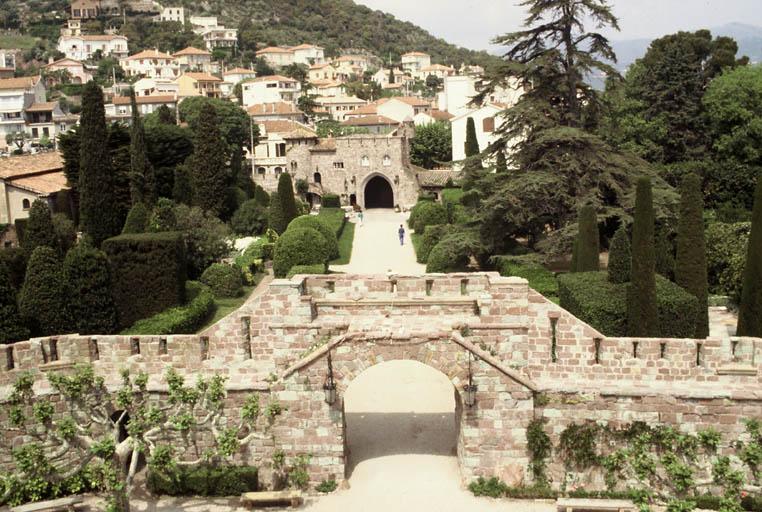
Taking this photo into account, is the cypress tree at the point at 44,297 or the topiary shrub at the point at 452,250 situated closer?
the cypress tree at the point at 44,297

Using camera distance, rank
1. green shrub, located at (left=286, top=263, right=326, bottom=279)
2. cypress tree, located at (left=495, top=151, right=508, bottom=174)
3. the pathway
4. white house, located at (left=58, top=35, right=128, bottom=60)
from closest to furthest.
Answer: green shrub, located at (left=286, top=263, right=326, bottom=279), cypress tree, located at (left=495, top=151, right=508, bottom=174), the pathway, white house, located at (left=58, top=35, right=128, bottom=60)

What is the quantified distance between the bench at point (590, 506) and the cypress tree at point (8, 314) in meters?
15.5

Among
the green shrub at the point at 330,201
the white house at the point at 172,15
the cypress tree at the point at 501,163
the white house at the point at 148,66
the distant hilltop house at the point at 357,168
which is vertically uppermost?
the white house at the point at 172,15

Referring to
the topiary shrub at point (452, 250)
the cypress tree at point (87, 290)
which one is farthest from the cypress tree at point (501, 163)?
the cypress tree at point (87, 290)

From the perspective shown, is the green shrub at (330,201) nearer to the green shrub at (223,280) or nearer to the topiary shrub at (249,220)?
the topiary shrub at (249,220)

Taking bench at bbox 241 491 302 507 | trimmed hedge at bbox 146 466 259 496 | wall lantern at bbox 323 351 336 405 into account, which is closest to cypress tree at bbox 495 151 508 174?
wall lantern at bbox 323 351 336 405

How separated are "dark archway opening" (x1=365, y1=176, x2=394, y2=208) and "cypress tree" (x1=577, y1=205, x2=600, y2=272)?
3832 cm

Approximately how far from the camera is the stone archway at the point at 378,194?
2484 inches

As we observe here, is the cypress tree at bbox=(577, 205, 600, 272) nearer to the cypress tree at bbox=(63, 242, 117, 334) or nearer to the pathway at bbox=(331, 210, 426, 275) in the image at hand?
the pathway at bbox=(331, 210, 426, 275)

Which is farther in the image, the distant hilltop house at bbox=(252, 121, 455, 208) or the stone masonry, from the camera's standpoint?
the distant hilltop house at bbox=(252, 121, 455, 208)

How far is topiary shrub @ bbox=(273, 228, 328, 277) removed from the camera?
1336 inches

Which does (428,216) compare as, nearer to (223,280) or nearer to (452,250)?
(452,250)

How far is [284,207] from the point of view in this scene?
4288 cm

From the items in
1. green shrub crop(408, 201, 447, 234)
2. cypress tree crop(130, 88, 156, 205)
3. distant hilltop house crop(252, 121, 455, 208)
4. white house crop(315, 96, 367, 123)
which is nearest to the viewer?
cypress tree crop(130, 88, 156, 205)
